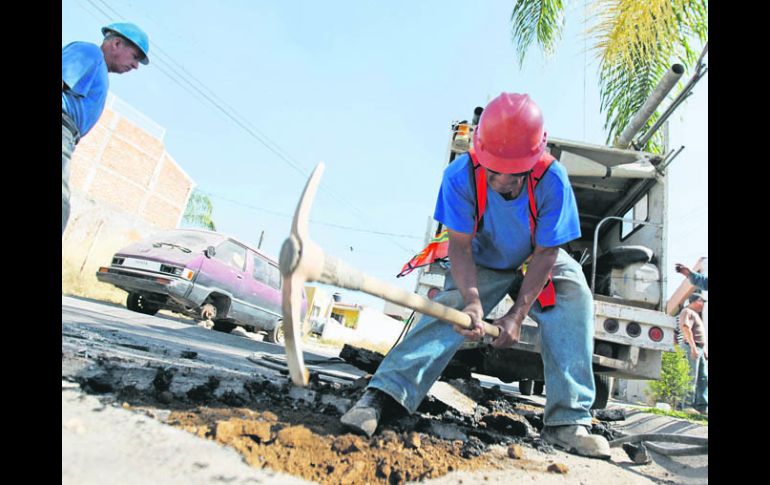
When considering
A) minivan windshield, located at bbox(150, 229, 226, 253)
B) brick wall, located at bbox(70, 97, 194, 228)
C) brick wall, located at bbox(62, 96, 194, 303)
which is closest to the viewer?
minivan windshield, located at bbox(150, 229, 226, 253)

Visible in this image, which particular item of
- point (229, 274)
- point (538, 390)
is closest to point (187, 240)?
point (229, 274)

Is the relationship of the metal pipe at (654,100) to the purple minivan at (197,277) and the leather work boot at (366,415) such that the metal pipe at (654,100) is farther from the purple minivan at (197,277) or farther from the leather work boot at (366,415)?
the purple minivan at (197,277)

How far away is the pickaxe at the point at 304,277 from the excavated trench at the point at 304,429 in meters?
0.24


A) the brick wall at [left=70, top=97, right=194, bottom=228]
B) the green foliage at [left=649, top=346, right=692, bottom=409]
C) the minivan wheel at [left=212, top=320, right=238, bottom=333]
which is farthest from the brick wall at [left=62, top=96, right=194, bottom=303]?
the green foliage at [left=649, top=346, right=692, bottom=409]

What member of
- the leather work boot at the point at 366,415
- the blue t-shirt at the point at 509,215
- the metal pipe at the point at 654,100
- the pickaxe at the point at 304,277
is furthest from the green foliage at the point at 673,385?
the pickaxe at the point at 304,277

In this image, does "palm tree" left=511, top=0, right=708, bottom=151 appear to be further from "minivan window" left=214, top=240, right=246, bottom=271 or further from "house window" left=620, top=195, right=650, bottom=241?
"minivan window" left=214, top=240, right=246, bottom=271

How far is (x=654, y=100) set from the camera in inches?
199

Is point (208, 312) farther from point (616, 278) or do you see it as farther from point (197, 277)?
point (616, 278)

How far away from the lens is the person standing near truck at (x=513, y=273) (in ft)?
6.48

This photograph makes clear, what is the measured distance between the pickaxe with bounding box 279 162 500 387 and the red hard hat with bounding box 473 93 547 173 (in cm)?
85

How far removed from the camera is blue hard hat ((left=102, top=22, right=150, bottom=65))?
120 inches
